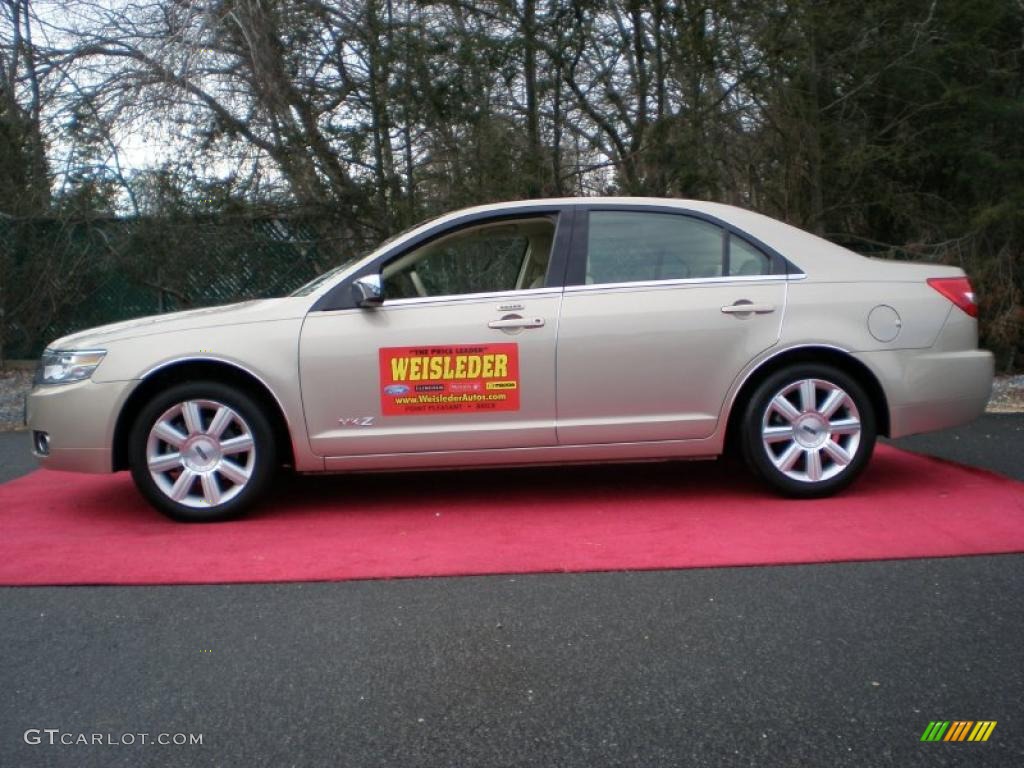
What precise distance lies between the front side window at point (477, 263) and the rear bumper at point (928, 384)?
1817 millimetres

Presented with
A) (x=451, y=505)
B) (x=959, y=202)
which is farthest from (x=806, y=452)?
(x=959, y=202)

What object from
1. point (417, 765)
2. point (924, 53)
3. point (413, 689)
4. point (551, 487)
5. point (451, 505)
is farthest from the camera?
point (924, 53)

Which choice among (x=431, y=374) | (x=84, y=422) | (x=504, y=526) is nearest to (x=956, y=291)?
(x=504, y=526)

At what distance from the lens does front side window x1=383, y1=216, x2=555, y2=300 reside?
525 centimetres

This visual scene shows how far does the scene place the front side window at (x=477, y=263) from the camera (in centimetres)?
525

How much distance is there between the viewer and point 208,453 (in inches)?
197

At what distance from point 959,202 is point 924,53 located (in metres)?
1.58

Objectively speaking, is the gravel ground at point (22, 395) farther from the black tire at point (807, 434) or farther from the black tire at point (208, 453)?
the black tire at point (208, 453)

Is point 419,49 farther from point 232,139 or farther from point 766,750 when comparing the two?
point 766,750

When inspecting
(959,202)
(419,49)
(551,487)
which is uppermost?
(419,49)

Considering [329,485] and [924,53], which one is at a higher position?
[924,53]

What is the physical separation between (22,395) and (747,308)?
850cm

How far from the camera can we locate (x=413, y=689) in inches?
121

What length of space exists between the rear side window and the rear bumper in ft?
2.72
